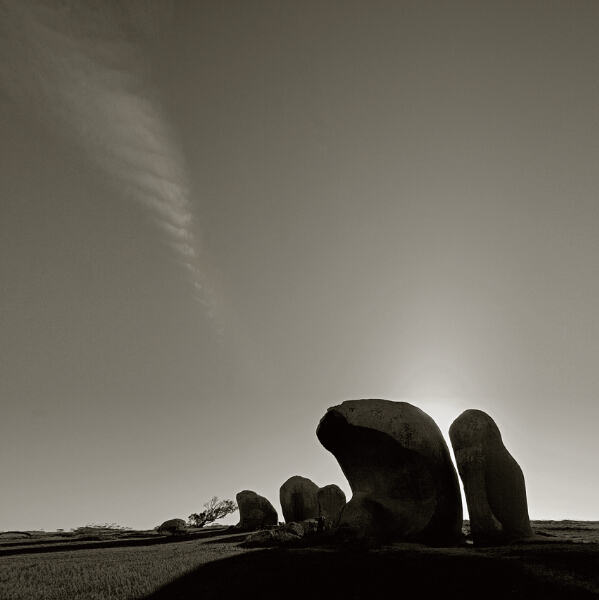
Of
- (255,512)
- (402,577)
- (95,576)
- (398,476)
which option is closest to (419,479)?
(398,476)

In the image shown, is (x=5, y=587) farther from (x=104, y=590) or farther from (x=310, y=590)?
(x=310, y=590)

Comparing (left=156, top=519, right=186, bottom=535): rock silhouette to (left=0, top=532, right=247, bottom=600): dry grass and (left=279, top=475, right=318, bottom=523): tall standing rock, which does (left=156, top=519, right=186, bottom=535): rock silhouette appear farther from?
(left=0, top=532, right=247, bottom=600): dry grass

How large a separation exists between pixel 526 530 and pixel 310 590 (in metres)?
12.2

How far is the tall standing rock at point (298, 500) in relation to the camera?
3778cm

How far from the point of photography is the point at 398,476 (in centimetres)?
2116

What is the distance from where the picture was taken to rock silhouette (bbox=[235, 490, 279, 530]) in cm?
4044

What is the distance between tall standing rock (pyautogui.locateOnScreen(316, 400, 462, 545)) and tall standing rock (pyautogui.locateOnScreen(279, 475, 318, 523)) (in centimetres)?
1675

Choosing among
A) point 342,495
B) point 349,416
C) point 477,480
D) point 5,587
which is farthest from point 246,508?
point 5,587

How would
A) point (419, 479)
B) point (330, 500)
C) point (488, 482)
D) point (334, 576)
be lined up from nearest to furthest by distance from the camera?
point (334, 576) < point (488, 482) < point (419, 479) < point (330, 500)

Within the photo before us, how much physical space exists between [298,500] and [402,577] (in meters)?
26.7

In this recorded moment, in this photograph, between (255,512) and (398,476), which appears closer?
(398,476)

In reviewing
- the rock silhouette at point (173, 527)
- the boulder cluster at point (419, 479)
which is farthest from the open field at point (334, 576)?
the rock silhouette at point (173, 527)

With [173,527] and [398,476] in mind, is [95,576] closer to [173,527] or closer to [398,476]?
[398,476]

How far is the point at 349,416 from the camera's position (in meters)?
22.2
